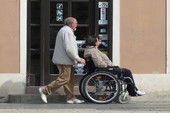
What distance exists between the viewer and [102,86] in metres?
8.04

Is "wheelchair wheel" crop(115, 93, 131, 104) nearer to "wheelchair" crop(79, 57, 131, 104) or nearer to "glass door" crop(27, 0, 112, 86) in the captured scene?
"wheelchair" crop(79, 57, 131, 104)

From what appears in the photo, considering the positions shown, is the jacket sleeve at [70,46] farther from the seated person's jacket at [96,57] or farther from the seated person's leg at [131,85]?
the seated person's leg at [131,85]

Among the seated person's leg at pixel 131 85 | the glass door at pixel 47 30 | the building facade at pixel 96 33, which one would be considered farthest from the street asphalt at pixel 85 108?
the glass door at pixel 47 30

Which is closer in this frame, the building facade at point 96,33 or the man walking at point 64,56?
the man walking at point 64,56

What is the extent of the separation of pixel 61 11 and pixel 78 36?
68cm

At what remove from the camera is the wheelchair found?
26.0 feet

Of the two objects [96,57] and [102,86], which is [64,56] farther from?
[102,86]

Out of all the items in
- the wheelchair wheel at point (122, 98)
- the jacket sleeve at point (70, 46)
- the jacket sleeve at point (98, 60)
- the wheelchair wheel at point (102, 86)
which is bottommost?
the wheelchair wheel at point (122, 98)

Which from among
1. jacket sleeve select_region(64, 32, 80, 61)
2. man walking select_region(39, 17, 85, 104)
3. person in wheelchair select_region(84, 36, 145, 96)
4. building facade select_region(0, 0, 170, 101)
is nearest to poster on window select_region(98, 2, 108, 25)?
building facade select_region(0, 0, 170, 101)

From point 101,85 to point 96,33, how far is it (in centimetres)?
167

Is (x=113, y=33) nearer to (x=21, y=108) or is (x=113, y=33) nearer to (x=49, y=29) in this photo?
(x=49, y=29)

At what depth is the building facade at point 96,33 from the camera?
9031 mm

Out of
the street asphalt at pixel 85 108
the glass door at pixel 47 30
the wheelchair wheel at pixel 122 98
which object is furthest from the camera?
the glass door at pixel 47 30

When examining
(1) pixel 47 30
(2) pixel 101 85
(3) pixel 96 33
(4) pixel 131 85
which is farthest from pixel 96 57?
(1) pixel 47 30
